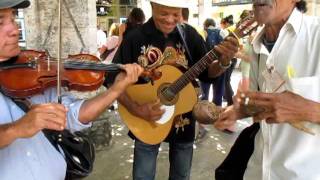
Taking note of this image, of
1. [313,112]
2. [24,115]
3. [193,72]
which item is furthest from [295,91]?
[193,72]

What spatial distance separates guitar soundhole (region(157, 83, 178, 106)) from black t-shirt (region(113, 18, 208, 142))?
0.62ft

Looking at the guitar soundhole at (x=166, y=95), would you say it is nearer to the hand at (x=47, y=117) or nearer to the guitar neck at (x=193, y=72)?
the guitar neck at (x=193, y=72)

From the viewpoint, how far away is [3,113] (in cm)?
168

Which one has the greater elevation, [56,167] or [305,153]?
[305,153]

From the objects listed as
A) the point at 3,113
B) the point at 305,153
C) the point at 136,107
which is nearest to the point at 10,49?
the point at 3,113

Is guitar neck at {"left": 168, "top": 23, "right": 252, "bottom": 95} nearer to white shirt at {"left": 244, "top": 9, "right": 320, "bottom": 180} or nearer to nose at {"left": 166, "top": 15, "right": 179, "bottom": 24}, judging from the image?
nose at {"left": 166, "top": 15, "right": 179, "bottom": 24}

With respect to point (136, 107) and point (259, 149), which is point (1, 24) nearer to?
point (136, 107)

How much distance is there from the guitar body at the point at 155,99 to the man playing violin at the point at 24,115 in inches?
30.5

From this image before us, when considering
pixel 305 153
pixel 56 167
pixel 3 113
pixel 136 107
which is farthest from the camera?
pixel 136 107

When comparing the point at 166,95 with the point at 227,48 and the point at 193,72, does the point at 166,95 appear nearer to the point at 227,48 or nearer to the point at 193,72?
the point at 193,72

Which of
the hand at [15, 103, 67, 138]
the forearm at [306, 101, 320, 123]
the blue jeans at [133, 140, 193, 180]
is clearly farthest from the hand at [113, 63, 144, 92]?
the blue jeans at [133, 140, 193, 180]

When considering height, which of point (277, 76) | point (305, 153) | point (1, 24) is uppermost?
point (1, 24)

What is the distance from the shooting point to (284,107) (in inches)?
52.9

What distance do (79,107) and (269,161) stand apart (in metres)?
0.89
